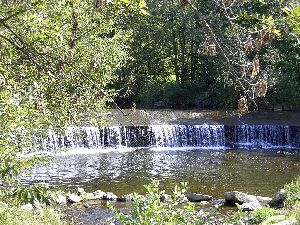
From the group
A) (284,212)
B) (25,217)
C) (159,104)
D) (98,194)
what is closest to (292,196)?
(284,212)

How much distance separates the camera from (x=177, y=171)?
53.8ft

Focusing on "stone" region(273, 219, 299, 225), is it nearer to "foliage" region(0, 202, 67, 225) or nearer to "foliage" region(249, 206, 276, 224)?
"foliage" region(249, 206, 276, 224)

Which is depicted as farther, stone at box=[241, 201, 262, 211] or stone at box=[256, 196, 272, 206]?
stone at box=[256, 196, 272, 206]

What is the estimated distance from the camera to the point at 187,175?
15.9 metres

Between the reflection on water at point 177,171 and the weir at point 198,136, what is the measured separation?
1.56 meters

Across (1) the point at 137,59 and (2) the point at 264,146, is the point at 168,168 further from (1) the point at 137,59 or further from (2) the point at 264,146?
(1) the point at 137,59

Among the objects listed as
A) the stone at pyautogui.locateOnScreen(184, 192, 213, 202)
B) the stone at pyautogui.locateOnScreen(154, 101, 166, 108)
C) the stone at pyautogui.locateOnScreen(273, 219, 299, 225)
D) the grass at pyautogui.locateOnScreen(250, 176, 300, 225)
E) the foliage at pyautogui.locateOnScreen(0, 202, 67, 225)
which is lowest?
the stone at pyautogui.locateOnScreen(184, 192, 213, 202)

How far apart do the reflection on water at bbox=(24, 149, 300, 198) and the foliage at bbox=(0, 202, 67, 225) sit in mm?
4189

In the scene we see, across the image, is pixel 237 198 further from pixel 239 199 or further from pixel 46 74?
pixel 46 74

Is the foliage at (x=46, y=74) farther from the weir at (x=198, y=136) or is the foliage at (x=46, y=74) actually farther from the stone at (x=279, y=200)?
the weir at (x=198, y=136)

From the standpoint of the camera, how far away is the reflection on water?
1462cm

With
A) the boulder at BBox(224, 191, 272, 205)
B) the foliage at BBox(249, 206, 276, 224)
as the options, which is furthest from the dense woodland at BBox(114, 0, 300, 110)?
the foliage at BBox(249, 206, 276, 224)

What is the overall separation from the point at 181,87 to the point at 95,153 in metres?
11.0

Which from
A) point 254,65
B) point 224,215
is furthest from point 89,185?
point 254,65
